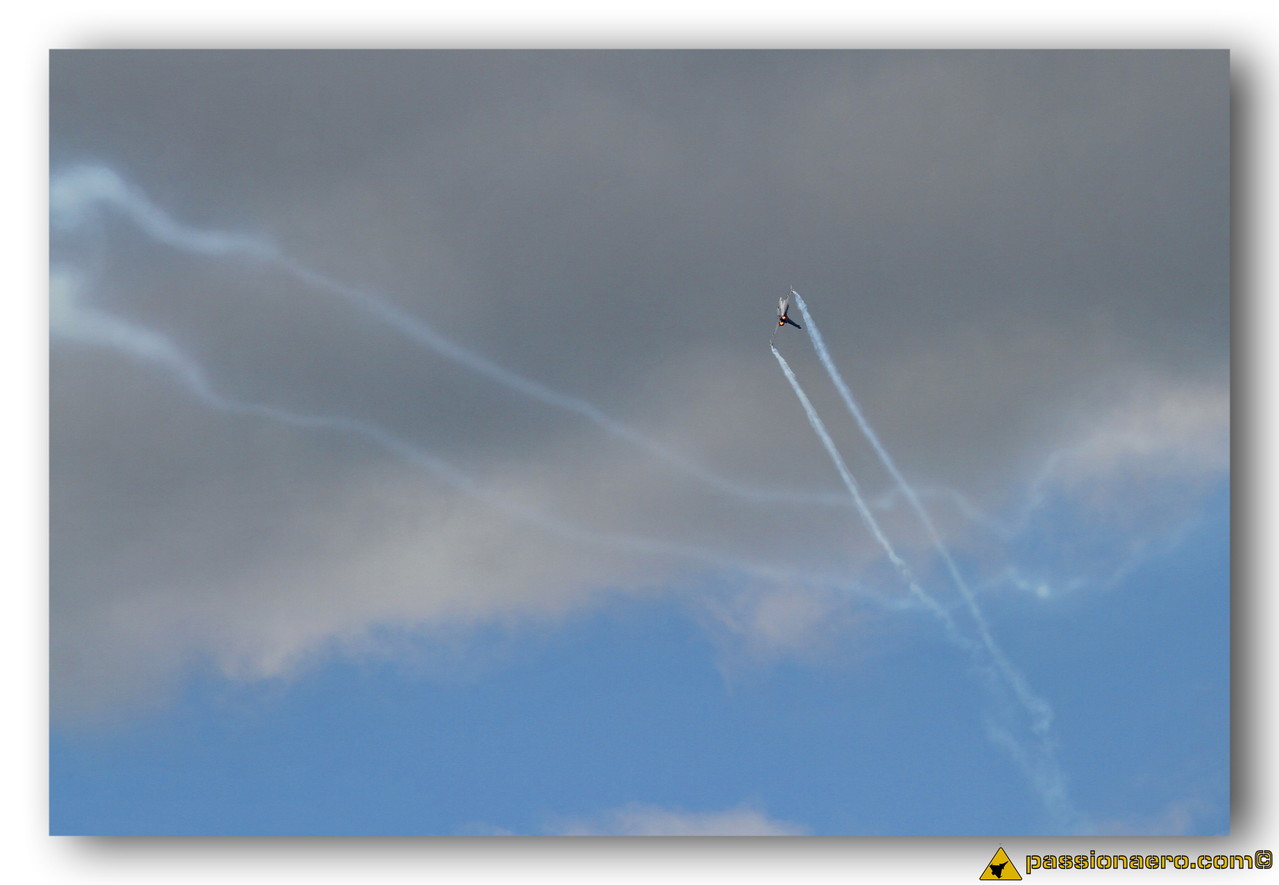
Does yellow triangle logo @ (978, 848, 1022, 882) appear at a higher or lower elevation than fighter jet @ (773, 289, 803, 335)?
lower

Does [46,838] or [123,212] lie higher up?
[123,212]

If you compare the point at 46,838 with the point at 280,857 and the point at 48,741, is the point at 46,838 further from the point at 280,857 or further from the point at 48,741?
the point at 280,857

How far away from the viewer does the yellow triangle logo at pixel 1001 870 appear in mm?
36406

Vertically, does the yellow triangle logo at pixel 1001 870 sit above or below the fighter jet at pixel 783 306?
below

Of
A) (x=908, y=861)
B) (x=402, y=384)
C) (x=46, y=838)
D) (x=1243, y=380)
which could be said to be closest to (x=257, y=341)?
(x=402, y=384)

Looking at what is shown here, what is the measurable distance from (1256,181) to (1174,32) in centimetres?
319

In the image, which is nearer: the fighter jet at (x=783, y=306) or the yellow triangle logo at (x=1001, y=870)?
the yellow triangle logo at (x=1001, y=870)

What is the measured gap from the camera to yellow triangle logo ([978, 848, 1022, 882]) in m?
36.4

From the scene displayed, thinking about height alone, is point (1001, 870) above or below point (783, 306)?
below

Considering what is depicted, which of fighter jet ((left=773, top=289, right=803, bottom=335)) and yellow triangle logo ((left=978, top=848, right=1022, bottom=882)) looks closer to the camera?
yellow triangle logo ((left=978, top=848, right=1022, bottom=882))

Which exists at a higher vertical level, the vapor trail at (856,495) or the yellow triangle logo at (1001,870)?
the vapor trail at (856,495)

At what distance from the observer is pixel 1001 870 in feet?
120

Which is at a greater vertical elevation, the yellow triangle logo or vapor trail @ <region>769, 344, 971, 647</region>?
vapor trail @ <region>769, 344, 971, 647</region>

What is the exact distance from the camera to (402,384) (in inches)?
1646
